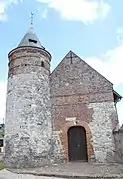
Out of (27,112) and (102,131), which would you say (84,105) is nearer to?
(102,131)

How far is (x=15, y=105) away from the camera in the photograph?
13.3 m

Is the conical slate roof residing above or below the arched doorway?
above

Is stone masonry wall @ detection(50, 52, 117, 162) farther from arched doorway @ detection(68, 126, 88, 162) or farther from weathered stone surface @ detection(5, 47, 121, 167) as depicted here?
arched doorway @ detection(68, 126, 88, 162)

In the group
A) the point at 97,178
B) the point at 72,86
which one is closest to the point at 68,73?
the point at 72,86

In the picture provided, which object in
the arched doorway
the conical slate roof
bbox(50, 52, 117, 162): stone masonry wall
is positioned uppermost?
the conical slate roof

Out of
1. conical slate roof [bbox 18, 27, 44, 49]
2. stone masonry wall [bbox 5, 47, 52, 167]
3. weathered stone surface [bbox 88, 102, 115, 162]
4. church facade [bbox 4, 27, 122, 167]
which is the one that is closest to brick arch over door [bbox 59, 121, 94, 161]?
church facade [bbox 4, 27, 122, 167]

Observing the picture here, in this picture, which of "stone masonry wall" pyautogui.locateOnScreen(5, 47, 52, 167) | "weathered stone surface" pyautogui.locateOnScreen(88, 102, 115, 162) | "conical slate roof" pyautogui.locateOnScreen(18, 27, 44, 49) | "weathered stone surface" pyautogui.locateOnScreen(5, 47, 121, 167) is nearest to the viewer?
"stone masonry wall" pyautogui.locateOnScreen(5, 47, 52, 167)

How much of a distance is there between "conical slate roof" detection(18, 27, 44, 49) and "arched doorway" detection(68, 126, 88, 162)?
6.18 meters

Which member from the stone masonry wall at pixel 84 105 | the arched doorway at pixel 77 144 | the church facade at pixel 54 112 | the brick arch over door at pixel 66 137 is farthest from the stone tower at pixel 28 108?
the arched doorway at pixel 77 144

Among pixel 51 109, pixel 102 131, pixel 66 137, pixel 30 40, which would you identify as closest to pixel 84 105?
pixel 102 131

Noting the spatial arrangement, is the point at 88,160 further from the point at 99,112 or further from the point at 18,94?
A: the point at 18,94

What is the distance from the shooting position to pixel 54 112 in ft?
47.8

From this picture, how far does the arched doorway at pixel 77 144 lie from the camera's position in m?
13.8

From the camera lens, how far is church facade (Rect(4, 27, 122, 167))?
42.1ft
